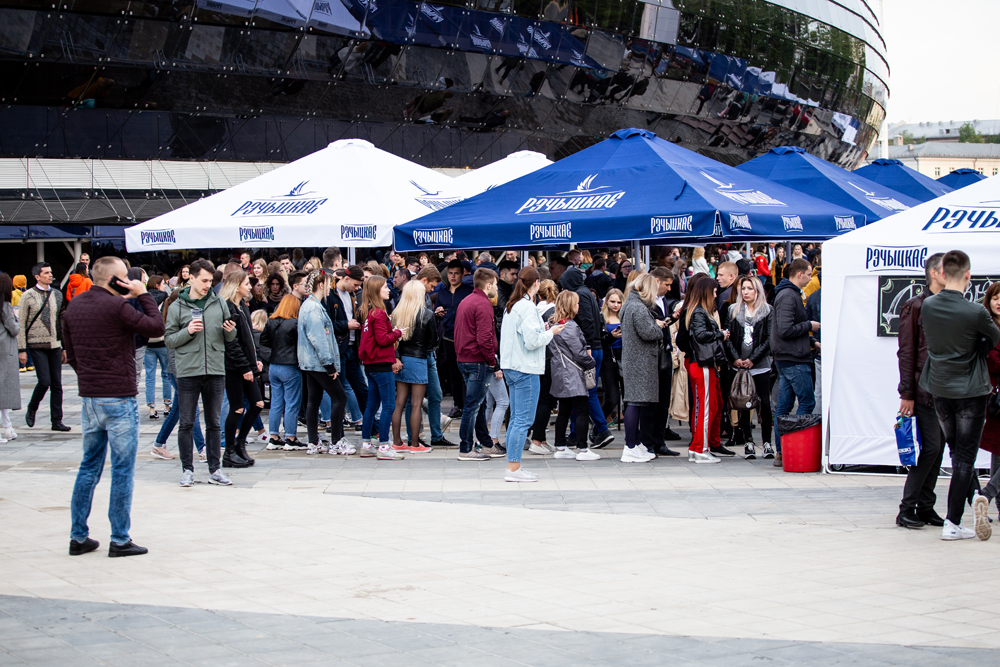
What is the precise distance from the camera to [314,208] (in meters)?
13.9

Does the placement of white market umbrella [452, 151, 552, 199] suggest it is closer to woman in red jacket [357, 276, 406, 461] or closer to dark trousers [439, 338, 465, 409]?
dark trousers [439, 338, 465, 409]

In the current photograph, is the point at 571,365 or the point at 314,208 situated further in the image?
the point at 314,208

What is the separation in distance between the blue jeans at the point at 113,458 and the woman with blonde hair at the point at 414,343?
4.31 metres

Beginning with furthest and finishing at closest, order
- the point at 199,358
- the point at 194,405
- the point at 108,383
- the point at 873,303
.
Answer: the point at 873,303 → the point at 194,405 → the point at 199,358 → the point at 108,383

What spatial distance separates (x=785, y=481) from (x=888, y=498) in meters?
1.08

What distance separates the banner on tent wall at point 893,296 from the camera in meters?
9.30

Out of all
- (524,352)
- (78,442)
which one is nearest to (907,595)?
(524,352)

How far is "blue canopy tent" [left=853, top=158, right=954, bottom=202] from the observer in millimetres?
19953

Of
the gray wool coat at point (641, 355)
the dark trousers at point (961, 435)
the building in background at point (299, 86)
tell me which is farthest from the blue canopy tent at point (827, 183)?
the building in background at point (299, 86)

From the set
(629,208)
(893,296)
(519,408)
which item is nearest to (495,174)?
(629,208)

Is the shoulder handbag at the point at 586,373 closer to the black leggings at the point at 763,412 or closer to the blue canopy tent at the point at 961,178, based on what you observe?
the black leggings at the point at 763,412

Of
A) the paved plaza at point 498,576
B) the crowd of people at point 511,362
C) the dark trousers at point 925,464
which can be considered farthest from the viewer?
the crowd of people at point 511,362

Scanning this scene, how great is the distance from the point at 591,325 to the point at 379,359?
231cm

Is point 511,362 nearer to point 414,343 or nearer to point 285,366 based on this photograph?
point 414,343
